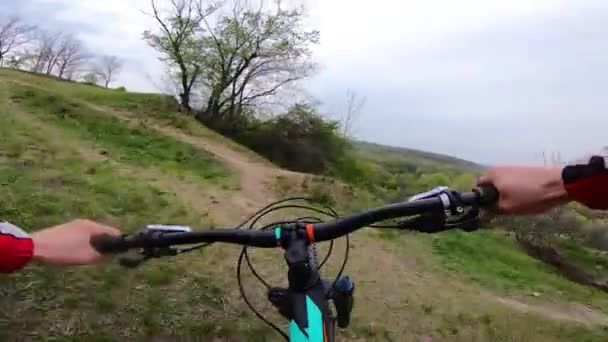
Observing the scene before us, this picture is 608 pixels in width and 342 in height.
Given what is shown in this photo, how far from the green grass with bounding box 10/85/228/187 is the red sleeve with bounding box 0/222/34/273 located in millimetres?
9417

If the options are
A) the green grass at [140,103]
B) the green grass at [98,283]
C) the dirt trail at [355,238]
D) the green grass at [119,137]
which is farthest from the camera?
the green grass at [140,103]

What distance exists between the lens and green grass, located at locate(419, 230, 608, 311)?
29.5ft

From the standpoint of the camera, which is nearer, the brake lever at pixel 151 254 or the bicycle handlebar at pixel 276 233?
the bicycle handlebar at pixel 276 233

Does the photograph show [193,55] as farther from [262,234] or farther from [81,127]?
[262,234]

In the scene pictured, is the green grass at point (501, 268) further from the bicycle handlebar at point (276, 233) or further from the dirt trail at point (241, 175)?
the bicycle handlebar at point (276, 233)

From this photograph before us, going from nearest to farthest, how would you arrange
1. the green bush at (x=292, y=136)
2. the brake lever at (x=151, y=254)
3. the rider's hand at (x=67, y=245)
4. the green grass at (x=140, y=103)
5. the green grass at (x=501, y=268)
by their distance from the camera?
the rider's hand at (x=67, y=245), the brake lever at (x=151, y=254), the green grass at (x=501, y=268), the green grass at (x=140, y=103), the green bush at (x=292, y=136)

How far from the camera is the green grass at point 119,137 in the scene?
11.7m

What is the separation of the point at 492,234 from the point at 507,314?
5.40 meters

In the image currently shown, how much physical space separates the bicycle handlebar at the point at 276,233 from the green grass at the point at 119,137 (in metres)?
9.32

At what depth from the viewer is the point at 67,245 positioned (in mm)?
1835

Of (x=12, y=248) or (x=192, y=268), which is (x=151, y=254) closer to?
(x=12, y=248)

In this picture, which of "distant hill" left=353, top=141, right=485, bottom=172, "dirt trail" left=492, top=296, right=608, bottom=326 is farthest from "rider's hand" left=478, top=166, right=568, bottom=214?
"distant hill" left=353, top=141, right=485, bottom=172

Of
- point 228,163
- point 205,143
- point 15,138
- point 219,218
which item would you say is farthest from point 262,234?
point 205,143

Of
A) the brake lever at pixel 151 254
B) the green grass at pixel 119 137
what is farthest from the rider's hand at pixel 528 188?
the green grass at pixel 119 137
